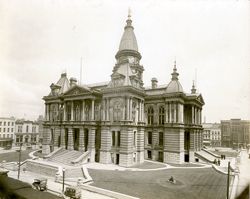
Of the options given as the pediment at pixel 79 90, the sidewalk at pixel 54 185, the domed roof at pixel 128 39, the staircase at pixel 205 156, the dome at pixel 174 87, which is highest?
the domed roof at pixel 128 39

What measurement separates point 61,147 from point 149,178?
21.9m

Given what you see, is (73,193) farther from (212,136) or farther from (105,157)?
(212,136)

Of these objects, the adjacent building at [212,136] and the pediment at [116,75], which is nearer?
the pediment at [116,75]

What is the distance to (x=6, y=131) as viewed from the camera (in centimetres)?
7094

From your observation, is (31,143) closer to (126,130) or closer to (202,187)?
(126,130)

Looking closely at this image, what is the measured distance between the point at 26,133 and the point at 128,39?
5606cm

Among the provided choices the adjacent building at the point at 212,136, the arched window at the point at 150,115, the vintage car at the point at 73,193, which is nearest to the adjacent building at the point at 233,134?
the adjacent building at the point at 212,136

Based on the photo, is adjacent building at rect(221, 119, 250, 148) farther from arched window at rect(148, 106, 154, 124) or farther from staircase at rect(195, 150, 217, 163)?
arched window at rect(148, 106, 154, 124)

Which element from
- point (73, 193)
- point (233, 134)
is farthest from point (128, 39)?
point (233, 134)

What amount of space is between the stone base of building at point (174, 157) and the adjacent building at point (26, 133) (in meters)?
54.0

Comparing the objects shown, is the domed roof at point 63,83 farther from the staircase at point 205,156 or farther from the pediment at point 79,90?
the staircase at point 205,156

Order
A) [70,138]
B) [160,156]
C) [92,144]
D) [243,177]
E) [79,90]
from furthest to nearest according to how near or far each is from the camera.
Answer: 1. [70,138]
2. [160,156]
3. [79,90]
4. [92,144]
5. [243,177]

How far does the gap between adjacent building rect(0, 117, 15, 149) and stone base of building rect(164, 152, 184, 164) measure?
5345 cm

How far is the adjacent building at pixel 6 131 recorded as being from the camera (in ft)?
226
